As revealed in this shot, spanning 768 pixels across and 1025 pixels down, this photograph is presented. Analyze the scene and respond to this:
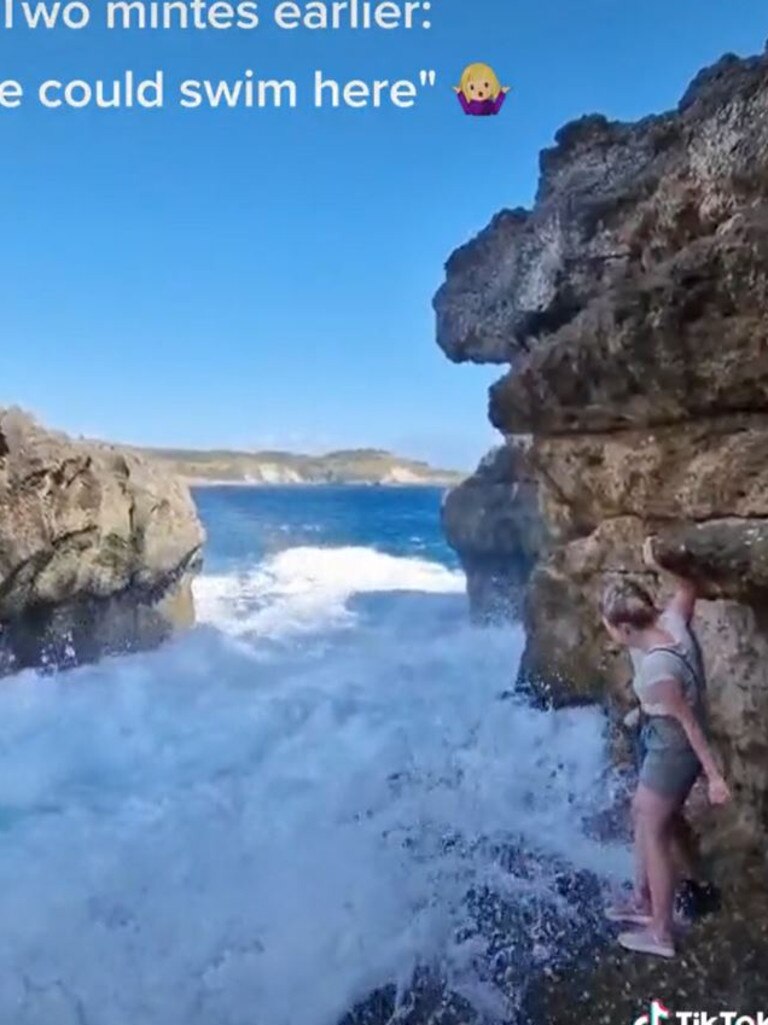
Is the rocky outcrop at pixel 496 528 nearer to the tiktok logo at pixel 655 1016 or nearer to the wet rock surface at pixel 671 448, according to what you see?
the wet rock surface at pixel 671 448

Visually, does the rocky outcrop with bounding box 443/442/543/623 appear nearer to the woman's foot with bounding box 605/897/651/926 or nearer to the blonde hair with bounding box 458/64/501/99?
the blonde hair with bounding box 458/64/501/99

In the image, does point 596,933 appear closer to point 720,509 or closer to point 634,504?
point 720,509

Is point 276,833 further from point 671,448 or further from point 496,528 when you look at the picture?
point 496,528

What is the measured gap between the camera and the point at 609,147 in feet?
15.6

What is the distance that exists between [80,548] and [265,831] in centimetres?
405

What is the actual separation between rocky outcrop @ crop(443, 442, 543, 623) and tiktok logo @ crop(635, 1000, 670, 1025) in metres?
6.13

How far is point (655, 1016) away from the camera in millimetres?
1752

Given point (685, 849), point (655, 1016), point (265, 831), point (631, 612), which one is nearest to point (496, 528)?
point (265, 831)

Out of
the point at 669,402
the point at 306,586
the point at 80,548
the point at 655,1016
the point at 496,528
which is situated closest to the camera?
the point at 655,1016

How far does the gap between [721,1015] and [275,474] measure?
3.32 metres

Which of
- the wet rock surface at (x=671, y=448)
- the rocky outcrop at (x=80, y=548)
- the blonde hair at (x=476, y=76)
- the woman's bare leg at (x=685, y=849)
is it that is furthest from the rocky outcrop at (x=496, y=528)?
the woman's bare leg at (x=685, y=849)

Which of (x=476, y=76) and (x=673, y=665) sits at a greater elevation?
(x=476, y=76)

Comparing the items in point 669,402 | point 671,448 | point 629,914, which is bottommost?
point 629,914

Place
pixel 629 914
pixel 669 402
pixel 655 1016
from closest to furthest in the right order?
pixel 655 1016, pixel 629 914, pixel 669 402
